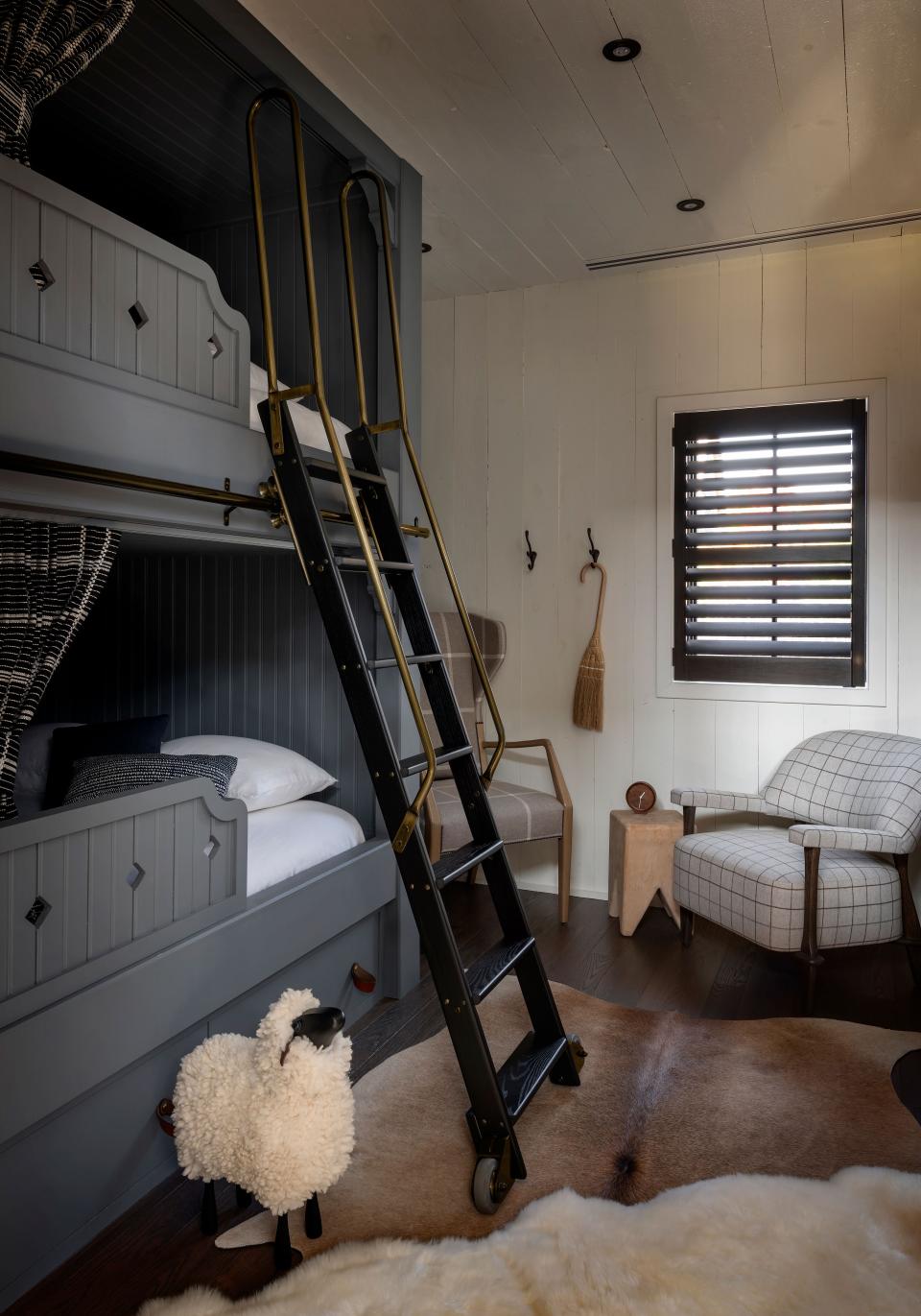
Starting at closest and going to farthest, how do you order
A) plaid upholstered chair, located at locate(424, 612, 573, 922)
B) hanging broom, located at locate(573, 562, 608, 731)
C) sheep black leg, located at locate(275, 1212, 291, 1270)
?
1. sheep black leg, located at locate(275, 1212, 291, 1270)
2. plaid upholstered chair, located at locate(424, 612, 573, 922)
3. hanging broom, located at locate(573, 562, 608, 731)

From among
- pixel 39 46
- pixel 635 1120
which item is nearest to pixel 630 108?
pixel 39 46

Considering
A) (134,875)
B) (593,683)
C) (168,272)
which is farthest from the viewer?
(593,683)

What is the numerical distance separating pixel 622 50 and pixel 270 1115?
8.57 ft

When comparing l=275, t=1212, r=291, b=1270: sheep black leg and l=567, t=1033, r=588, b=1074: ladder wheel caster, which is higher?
l=567, t=1033, r=588, b=1074: ladder wheel caster

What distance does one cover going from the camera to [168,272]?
1970 millimetres

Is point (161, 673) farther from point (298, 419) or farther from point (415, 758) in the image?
point (415, 758)

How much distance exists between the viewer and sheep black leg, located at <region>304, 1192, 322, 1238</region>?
177 centimetres

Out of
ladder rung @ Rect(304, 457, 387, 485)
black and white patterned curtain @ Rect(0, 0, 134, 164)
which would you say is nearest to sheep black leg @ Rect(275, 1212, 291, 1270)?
ladder rung @ Rect(304, 457, 387, 485)

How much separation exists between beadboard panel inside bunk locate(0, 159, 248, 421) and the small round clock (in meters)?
2.28

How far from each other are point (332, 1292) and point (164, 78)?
8.89 ft

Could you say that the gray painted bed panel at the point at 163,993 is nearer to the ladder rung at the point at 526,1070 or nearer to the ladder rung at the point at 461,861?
the ladder rung at the point at 461,861

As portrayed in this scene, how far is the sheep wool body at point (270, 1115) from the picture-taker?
1.66 meters

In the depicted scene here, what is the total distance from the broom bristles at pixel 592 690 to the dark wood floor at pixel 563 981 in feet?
2.59

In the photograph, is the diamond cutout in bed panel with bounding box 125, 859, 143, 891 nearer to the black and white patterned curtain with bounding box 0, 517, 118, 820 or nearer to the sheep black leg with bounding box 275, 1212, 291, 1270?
the black and white patterned curtain with bounding box 0, 517, 118, 820
